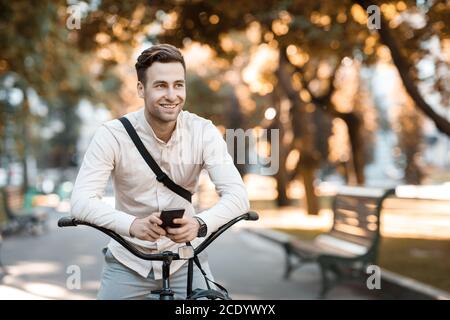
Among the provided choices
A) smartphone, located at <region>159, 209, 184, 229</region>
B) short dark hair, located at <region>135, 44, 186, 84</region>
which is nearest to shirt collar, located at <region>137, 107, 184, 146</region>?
short dark hair, located at <region>135, 44, 186, 84</region>

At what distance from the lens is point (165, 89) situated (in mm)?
2807

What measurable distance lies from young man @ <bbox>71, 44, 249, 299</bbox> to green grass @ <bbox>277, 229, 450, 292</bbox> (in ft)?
21.2

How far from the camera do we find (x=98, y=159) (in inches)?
113

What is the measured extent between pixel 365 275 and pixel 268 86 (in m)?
17.0

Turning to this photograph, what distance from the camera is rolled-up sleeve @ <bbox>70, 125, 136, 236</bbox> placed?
272 centimetres

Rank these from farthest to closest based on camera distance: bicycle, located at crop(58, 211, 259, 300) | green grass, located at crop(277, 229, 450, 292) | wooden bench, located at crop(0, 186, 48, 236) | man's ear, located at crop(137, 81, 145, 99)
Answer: wooden bench, located at crop(0, 186, 48, 236), green grass, located at crop(277, 229, 450, 292), man's ear, located at crop(137, 81, 145, 99), bicycle, located at crop(58, 211, 259, 300)

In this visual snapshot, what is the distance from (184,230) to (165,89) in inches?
22.2

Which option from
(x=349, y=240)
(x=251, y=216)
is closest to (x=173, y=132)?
(x=251, y=216)

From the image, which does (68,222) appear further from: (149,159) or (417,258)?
(417,258)

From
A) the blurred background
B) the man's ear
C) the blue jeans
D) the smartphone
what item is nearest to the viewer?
the smartphone

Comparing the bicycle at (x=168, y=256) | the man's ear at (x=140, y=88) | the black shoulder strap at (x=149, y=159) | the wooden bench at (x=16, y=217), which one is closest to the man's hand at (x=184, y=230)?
the bicycle at (x=168, y=256)

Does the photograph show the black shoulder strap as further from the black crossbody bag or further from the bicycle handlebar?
the bicycle handlebar

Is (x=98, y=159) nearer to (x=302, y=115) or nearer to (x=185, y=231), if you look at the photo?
(x=185, y=231)

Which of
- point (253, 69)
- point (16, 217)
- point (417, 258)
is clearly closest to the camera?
point (417, 258)
